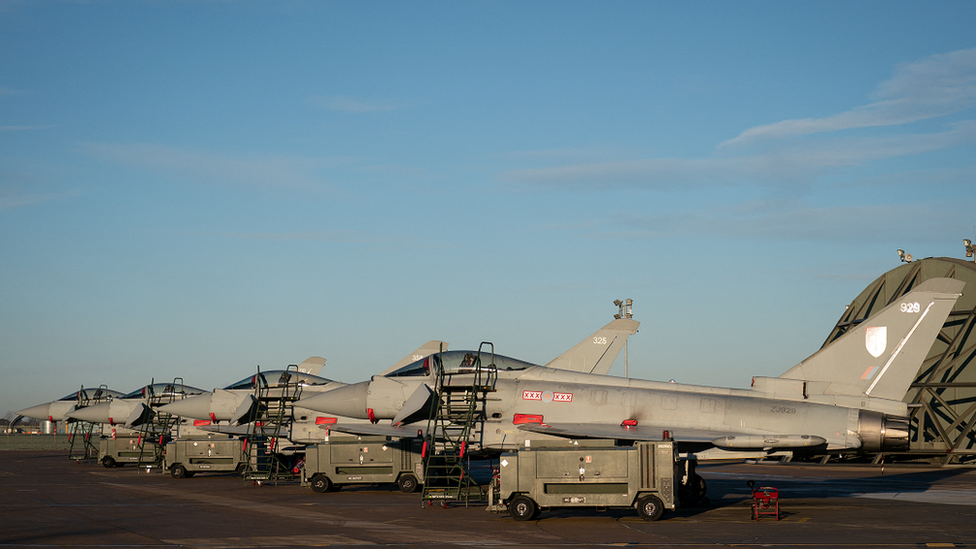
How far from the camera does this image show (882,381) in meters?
18.5

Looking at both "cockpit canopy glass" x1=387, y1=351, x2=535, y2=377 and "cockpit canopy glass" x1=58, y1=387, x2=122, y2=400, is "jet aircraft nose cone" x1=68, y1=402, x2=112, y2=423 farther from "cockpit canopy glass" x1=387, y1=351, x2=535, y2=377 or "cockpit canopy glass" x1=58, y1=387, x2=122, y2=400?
"cockpit canopy glass" x1=387, y1=351, x2=535, y2=377

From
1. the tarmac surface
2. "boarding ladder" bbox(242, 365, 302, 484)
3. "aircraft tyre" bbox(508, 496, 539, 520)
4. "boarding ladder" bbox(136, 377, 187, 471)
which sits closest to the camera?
the tarmac surface

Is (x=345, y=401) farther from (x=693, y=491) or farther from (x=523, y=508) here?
(x=693, y=491)

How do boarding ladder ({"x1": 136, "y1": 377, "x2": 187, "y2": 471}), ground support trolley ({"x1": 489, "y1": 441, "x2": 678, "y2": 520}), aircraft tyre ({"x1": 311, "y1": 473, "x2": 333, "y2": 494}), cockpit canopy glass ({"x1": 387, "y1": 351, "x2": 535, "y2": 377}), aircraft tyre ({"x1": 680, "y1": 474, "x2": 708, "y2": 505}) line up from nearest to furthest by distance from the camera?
A: ground support trolley ({"x1": 489, "y1": 441, "x2": 678, "y2": 520}) → aircraft tyre ({"x1": 680, "y1": 474, "x2": 708, "y2": 505}) → cockpit canopy glass ({"x1": 387, "y1": 351, "x2": 535, "y2": 377}) → aircraft tyre ({"x1": 311, "y1": 473, "x2": 333, "y2": 494}) → boarding ladder ({"x1": 136, "y1": 377, "x2": 187, "y2": 471})

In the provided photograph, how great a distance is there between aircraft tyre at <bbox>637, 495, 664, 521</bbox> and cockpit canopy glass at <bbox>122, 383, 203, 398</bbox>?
24.8 meters

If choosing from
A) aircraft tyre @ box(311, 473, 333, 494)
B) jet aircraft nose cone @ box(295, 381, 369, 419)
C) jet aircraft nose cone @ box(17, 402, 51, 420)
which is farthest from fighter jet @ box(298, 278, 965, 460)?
jet aircraft nose cone @ box(17, 402, 51, 420)

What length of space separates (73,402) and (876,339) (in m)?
37.1

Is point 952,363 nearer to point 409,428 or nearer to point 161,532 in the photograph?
point 409,428

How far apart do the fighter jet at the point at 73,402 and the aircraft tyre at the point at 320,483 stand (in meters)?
22.0

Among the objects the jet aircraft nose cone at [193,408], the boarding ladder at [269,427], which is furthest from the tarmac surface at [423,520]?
the jet aircraft nose cone at [193,408]

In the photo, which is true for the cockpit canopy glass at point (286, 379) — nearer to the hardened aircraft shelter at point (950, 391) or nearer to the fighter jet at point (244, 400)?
the fighter jet at point (244, 400)

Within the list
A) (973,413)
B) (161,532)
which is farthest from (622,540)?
(973,413)

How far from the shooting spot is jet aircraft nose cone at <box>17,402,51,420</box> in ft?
136

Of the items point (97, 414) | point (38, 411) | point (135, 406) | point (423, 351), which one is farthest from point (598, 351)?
point (38, 411)
